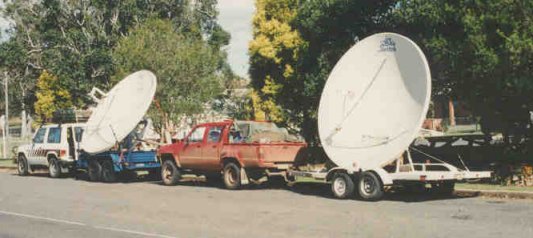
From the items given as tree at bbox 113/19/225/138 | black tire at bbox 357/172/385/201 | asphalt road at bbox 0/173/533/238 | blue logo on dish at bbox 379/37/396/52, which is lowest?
asphalt road at bbox 0/173/533/238

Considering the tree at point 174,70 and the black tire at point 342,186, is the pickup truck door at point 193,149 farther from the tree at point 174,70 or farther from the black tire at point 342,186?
the tree at point 174,70

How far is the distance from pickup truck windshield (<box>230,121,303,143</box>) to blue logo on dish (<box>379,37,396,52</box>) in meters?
4.28

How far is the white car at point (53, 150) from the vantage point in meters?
25.3

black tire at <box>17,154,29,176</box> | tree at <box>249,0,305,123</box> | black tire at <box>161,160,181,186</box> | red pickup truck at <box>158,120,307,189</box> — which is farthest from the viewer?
tree at <box>249,0,305,123</box>

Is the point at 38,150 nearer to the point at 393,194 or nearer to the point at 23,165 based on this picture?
the point at 23,165

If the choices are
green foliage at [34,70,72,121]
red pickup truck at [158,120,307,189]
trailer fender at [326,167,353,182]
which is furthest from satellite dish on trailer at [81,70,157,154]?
green foliage at [34,70,72,121]

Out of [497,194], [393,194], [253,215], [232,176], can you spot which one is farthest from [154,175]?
[497,194]

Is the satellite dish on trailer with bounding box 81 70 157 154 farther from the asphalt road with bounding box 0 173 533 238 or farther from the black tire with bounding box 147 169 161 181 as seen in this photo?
the asphalt road with bounding box 0 173 533 238

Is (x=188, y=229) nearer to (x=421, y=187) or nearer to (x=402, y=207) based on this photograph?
(x=402, y=207)

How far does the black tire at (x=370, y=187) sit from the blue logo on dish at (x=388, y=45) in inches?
112

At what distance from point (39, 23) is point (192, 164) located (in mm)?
33972

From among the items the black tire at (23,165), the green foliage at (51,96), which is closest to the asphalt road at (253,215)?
the black tire at (23,165)

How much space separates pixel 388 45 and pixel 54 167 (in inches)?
601

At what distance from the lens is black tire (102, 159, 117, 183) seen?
23125mm
